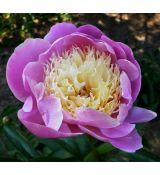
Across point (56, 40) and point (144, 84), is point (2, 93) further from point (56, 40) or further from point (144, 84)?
point (56, 40)

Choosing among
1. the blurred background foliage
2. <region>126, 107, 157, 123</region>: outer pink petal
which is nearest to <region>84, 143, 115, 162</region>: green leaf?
<region>126, 107, 157, 123</region>: outer pink petal

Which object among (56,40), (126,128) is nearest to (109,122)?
(126,128)

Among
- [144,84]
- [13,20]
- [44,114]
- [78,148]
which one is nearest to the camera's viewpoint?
[44,114]

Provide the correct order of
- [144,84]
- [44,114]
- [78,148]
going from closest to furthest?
[44,114] < [78,148] < [144,84]

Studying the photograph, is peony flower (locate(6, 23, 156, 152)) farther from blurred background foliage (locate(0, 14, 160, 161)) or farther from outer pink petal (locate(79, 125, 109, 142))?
blurred background foliage (locate(0, 14, 160, 161))

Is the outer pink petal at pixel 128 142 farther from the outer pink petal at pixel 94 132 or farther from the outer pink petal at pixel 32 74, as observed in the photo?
the outer pink petal at pixel 32 74

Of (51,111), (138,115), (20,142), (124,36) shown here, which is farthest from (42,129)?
(124,36)

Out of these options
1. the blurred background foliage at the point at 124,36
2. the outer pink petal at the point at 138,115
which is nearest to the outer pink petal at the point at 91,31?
the outer pink petal at the point at 138,115
